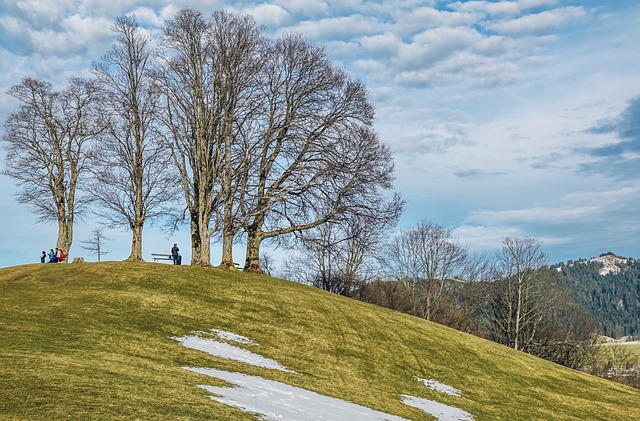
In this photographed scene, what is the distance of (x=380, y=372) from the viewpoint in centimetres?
2738

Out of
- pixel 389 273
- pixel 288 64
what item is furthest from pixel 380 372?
pixel 389 273

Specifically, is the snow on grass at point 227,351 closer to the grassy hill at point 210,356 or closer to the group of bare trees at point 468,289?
the grassy hill at point 210,356

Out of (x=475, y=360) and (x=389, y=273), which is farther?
(x=389, y=273)

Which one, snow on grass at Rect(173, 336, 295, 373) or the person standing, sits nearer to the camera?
snow on grass at Rect(173, 336, 295, 373)

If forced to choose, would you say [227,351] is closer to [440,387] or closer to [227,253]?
[440,387]

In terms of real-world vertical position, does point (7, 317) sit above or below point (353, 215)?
below

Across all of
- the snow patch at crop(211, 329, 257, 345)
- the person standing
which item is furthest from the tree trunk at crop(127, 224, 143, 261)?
the snow patch at crop(211, 329, 257, 345)

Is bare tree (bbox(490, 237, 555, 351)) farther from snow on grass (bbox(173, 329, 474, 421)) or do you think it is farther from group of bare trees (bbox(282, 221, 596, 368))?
snow on grass (bbox(173, 329, 474, 421))

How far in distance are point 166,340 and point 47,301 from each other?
304 inches

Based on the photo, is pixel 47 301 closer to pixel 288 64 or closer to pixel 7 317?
pixel 7 317

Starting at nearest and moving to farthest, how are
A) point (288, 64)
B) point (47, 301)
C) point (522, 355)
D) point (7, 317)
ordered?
point (7, 317), point (47, 301), point (522, 355), point (288, 64)

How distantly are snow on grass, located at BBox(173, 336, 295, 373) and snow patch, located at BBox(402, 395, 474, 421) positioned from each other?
546 cm

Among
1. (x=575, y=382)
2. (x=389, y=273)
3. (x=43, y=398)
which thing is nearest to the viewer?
(x=43, y=398)

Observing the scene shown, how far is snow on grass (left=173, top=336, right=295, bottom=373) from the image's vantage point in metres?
23.2
